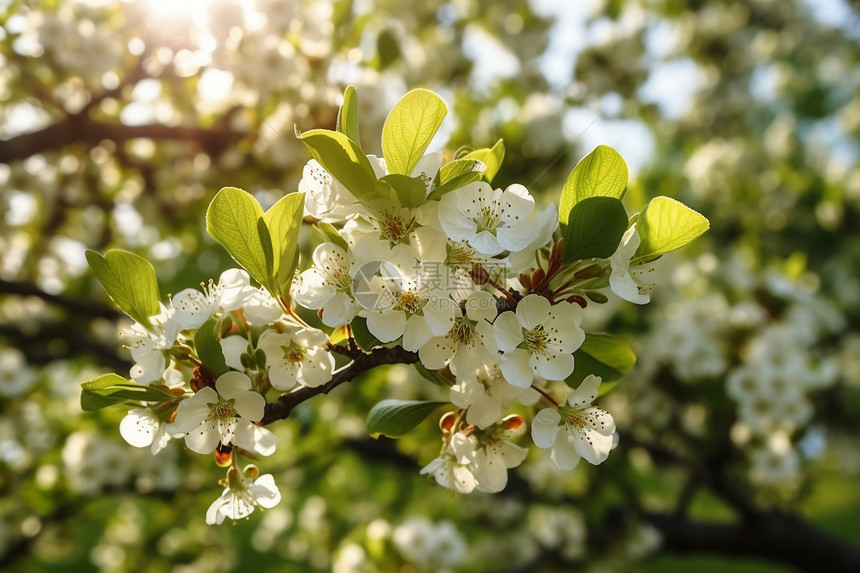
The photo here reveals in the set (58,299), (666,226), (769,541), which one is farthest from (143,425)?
(769,541)

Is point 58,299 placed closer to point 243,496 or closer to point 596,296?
point 243,496

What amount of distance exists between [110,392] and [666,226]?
0.83 metres

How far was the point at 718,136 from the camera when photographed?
5.75 meters

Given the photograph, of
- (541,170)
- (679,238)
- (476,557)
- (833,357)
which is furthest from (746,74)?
(679,238)

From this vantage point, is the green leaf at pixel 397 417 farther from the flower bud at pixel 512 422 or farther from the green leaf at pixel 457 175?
the green leaf at pixel 457 175

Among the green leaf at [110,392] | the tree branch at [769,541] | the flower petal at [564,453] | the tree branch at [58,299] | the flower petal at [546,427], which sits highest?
the green leaf at [110,392]

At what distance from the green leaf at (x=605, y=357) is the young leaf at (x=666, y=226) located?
0.18 metres

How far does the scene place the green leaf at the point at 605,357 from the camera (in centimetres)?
106

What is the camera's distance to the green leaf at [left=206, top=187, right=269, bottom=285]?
927mm

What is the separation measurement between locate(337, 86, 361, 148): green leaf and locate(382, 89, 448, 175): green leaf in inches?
2.2

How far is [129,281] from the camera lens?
0.99 meters

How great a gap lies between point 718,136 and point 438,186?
558 centimetres

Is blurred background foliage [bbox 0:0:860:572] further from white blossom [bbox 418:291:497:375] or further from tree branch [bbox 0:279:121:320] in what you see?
white blossom [bbox 418:291:497:375]

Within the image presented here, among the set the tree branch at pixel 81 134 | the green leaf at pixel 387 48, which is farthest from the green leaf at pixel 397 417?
the green leaf at pixel 387 48
